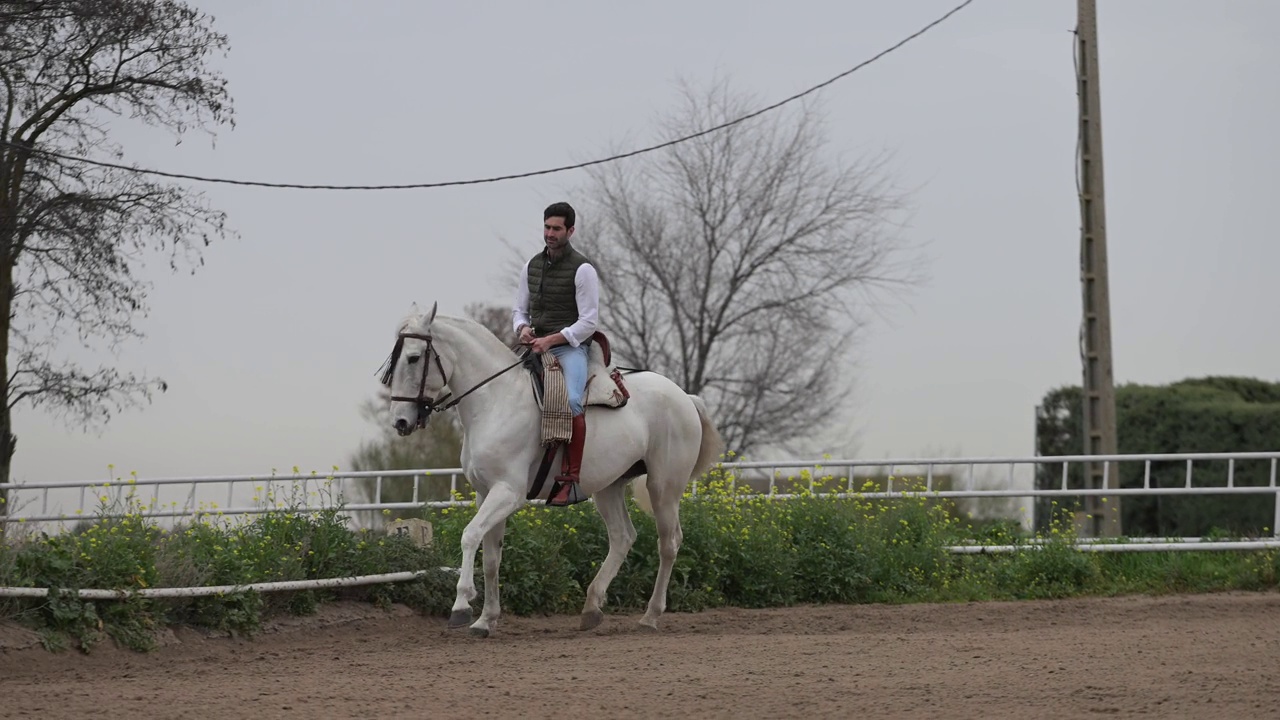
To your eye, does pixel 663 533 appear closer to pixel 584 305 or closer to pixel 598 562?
pixel 598 562

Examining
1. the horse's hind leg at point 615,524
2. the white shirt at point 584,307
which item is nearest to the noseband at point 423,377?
the white shirt at point 584,307

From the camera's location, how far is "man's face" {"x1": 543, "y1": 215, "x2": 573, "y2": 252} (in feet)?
34.2

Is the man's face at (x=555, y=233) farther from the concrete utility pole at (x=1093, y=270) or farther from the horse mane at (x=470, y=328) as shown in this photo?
the concrete utility pole at (x=1093, y=270)

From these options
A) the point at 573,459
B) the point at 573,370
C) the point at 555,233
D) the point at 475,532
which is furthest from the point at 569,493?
the point at 555,233

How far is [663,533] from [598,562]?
1782 millimetres

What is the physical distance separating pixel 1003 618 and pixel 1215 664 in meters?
3.39

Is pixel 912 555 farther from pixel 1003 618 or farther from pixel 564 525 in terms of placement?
pixel 564 525

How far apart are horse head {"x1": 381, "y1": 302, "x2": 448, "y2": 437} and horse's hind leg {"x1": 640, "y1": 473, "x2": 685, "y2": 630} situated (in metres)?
2.06

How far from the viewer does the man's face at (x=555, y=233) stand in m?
10.4

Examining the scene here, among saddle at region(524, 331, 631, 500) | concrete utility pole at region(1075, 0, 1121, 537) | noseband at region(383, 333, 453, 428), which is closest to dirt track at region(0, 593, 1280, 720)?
saddle at region(524, 331, 631, 500)

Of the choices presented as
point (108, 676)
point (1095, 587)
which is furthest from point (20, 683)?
point (1095, 587)

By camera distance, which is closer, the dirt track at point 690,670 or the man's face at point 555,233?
the dirt track at point 690,670

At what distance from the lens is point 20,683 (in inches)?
321

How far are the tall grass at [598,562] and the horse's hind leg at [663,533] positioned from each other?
4.40 feet
